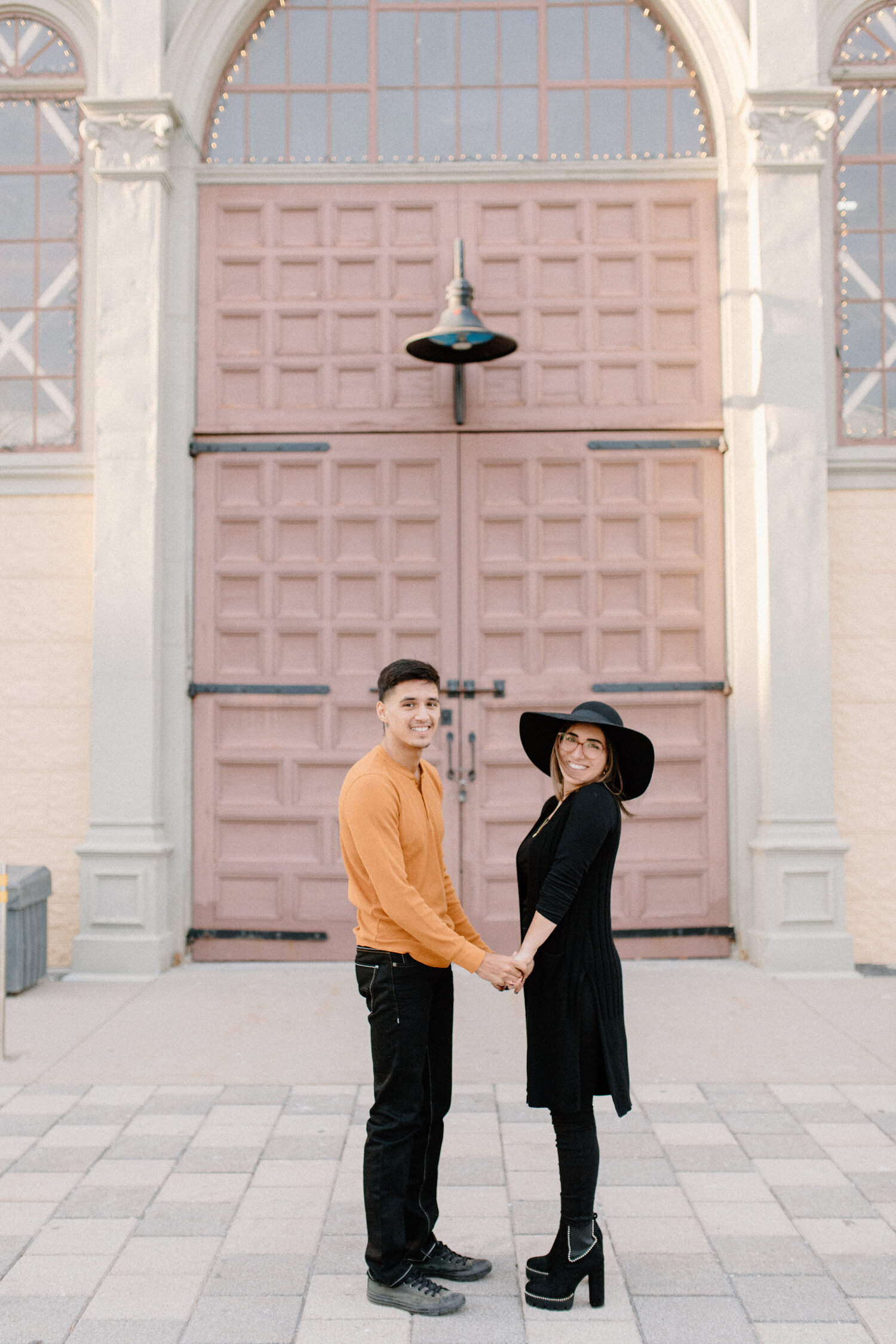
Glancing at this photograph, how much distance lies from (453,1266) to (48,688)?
515 cm

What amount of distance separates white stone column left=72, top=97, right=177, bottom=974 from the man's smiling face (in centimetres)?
421

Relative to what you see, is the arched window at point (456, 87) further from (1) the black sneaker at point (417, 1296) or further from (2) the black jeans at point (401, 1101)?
(1) the black sneaker at point (417, 1296)

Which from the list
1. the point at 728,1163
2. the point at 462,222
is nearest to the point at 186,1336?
the point at 728,1163

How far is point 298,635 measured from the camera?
7.35 meters

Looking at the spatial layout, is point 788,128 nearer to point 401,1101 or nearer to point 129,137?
point 129,137

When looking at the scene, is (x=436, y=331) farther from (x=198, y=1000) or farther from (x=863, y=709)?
(x=198, y=1000)

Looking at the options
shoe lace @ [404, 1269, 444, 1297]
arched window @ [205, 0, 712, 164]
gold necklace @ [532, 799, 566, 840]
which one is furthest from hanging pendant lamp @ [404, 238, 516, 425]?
shoe lace @ [404, 1269, 444, 1297]

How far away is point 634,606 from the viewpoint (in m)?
7.35

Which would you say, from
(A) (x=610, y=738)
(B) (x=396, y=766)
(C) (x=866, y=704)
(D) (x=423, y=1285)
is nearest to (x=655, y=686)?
(C) (x=866, y=704)

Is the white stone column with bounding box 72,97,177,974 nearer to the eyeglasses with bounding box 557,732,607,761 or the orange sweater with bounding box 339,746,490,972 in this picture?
the orange sweater with bounding box 339,746,490,972

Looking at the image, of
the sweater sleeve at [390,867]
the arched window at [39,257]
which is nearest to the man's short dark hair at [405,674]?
the sweater sleeve at [390,867]

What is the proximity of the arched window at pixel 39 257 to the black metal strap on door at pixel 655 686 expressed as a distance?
Answer: 154 inches

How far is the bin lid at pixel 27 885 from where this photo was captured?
20.9 ft

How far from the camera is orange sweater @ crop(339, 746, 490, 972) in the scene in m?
2.98
